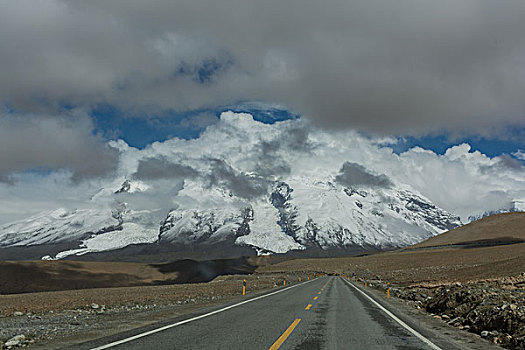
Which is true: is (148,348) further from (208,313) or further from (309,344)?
(208,313)

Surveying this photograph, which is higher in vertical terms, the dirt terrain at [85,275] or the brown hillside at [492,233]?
the brown hillside at [492,233]

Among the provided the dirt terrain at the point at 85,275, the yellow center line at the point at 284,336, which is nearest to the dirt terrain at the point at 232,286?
the dirt terrain at the point at 85,275

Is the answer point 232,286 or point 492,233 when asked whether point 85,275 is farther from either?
point 492,233

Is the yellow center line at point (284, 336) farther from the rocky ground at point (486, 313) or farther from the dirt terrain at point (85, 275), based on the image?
the dirt terrain at point (85, 275)

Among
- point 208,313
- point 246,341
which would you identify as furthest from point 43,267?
point 246,341

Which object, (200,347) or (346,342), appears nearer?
(200,347)

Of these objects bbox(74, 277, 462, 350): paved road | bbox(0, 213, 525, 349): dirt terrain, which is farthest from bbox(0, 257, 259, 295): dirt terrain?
bbox(74, 277, 462, 350): paved road

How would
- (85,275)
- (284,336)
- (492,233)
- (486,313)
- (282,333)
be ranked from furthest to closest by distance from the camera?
(492,233) → (85,275) → (486,313) → (282,333) → (284,336)

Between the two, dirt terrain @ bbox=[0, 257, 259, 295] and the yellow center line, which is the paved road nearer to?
the yellow center line

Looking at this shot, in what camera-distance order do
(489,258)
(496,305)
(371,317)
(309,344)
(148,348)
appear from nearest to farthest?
1. (148,348)
2. (309,344)
3. (496,305)
4. (371,317)
5. (489,258)

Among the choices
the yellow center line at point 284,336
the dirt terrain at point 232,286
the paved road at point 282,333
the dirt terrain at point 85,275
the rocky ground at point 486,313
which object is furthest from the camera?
the dirt terrain at point 85,275

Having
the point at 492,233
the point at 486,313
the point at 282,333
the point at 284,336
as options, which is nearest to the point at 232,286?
the point at 486,313

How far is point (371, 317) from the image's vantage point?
1775 cm

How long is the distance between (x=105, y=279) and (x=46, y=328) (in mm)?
105091
